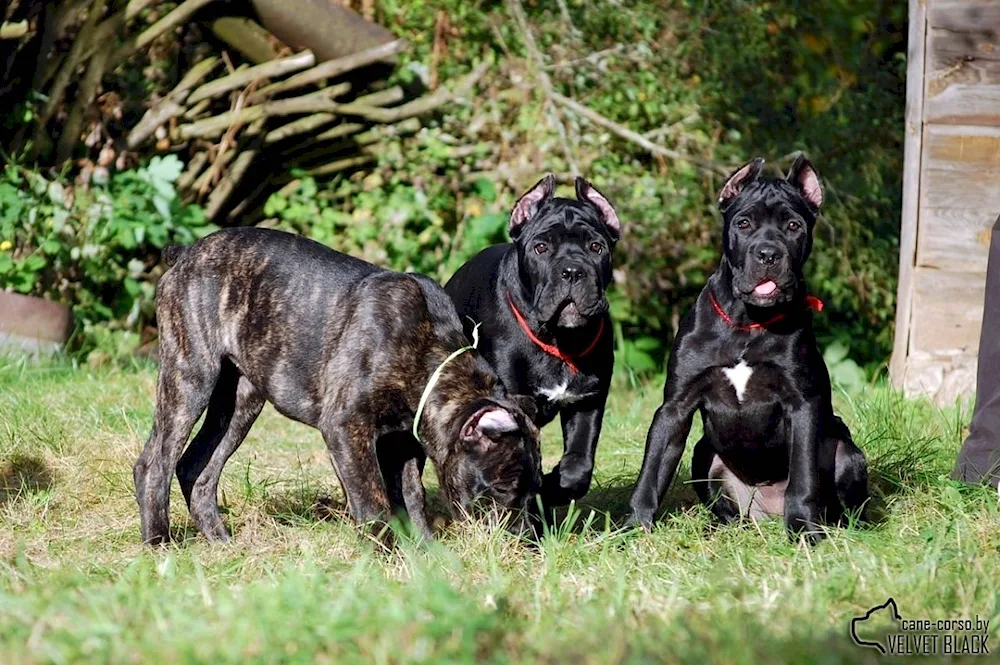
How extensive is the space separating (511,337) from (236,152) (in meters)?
4.69

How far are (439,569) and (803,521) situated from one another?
1.51 metres

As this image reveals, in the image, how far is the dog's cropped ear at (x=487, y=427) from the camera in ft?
15.8

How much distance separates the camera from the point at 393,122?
32.0 ft

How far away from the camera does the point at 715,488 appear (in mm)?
5523

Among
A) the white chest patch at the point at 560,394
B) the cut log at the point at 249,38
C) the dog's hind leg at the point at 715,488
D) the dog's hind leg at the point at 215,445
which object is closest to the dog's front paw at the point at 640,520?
the dog's hind leg at the point at 715,488

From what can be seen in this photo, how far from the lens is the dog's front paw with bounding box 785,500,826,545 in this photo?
492 cm

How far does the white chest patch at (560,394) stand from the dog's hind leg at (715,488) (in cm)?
58

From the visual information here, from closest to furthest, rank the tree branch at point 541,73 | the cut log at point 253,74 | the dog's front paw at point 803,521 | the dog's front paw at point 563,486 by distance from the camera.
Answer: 1. the dog's front paw at point 803,521
2. the dog's front paw at point 563,486
3. the cut log at point 253,74
4. the tree branch at point 541,73

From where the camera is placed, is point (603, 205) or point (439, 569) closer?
point (439, 569)

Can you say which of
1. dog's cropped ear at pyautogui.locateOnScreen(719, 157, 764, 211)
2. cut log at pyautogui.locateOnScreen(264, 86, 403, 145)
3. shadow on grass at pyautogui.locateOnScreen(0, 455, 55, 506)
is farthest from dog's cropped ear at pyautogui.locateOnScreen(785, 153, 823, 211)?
cut log at pyautogui.locateOnScreen(264, 86, 403, 145)

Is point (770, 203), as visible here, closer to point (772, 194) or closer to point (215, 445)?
point (772, 194)

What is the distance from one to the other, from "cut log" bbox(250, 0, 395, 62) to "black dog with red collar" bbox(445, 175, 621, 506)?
13.8 ft

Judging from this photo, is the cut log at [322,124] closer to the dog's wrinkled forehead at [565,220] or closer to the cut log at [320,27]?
the cut log at [320,27]

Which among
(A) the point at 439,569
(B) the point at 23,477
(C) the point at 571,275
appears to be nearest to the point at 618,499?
(C) the point at 571,275
